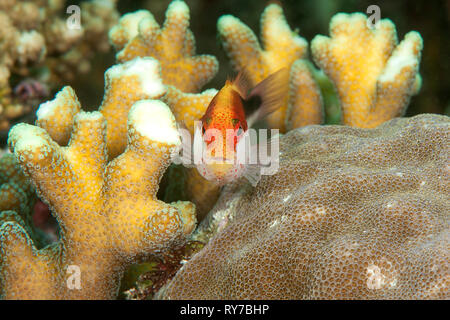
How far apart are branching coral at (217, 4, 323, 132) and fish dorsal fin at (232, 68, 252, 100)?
2.67ft

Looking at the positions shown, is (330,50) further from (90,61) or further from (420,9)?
(90,61)

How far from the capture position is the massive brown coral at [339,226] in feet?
4.74

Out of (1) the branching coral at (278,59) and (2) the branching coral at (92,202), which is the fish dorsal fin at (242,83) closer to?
(2) the branching coral at (92,202)

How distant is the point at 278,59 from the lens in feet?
10.3

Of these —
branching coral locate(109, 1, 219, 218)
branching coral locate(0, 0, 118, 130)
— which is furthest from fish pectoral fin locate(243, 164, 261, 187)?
branching coral locate(0, 0, 118, 130)

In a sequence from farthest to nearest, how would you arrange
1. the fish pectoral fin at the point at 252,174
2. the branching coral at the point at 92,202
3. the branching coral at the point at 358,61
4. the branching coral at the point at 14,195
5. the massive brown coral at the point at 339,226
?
the branching coral at the point at 358,61 < the branching coral at the point at 14,195 < the fish pectoral fin at the point at 252,174 < the branching coral at the point at 92,202 < the massive brown coral at the point at 339,226

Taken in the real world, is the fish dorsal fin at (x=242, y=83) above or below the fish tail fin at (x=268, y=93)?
above

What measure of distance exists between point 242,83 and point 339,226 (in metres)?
1.00

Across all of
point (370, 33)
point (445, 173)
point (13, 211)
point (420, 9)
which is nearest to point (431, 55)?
point (420, 9)

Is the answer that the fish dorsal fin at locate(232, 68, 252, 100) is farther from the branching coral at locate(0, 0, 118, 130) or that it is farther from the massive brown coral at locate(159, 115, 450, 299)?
the branching coral at locate(0, 0, 118, 130)

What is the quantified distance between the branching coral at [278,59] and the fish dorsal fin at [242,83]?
812 millimetres

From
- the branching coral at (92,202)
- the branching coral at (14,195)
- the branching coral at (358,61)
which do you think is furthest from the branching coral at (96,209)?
the branching coral at (358,61)

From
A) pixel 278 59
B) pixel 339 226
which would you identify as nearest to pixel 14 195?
pixel 339 226

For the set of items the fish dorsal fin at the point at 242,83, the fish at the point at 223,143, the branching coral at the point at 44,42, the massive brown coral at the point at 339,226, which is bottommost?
the massive brown coral at the point at 339,226
